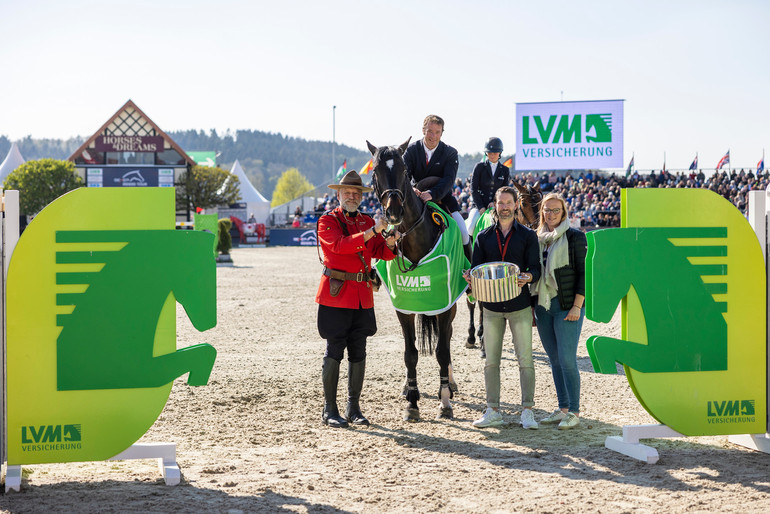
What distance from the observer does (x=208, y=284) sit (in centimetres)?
489

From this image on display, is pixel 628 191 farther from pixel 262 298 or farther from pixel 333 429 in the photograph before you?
pixel 262 298

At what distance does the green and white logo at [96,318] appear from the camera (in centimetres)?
454

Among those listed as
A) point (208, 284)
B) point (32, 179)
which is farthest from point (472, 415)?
point (32, 179)

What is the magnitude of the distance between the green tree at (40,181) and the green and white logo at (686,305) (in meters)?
47.0

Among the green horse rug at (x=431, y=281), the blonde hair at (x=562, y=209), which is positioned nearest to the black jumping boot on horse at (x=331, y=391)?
the green horse rug at (x=431, y=281)

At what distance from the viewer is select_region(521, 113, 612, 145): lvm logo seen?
1442 inches

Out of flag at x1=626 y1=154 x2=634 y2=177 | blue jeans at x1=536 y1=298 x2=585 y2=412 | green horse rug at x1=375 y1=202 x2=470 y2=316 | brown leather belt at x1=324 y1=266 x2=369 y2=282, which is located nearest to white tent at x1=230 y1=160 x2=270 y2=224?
flag at x1=626 y1=154 x2=634 y2=177

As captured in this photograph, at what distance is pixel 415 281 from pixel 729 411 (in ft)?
8.61

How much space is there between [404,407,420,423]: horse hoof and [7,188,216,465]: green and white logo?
6.61 feet

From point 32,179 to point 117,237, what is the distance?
4822 cm

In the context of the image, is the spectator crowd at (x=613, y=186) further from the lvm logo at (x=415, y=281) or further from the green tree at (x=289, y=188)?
the green tree at (x=289, y=188)

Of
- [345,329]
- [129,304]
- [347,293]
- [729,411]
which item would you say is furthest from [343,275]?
[729,411]

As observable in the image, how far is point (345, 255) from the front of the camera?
6.00 metres

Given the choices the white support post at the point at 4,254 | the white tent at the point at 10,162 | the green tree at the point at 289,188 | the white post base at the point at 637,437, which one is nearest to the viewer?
the white support post at the point at 4,254
